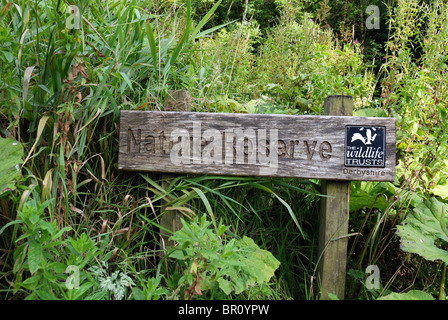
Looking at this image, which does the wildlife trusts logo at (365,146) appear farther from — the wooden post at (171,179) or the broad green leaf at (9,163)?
the broad green leaf at (9,163)

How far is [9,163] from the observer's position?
1.51 metres

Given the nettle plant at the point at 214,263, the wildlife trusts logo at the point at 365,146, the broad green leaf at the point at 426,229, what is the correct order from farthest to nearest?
the wildlife trusts logo at the point at 365,146 < the broad green leaf at the point at 426,229 < the nettle plant at the point at 214,263

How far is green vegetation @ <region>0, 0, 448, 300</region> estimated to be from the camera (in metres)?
1.50

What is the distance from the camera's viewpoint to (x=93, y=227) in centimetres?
180

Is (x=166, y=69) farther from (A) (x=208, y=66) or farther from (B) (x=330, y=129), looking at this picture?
(B) (x=330, y=129)

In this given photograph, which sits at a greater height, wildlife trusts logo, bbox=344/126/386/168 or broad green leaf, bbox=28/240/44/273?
wildlife trusts logo, bbox=344/126/386/168

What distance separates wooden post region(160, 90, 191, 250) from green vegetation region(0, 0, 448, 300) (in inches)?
1.9

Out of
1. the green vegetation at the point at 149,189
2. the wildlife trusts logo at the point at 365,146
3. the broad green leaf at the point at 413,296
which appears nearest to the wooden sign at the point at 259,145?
the wildlife trusts logo at the point at 365,146

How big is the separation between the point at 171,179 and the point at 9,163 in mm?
722

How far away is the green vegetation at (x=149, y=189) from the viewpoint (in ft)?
4.92

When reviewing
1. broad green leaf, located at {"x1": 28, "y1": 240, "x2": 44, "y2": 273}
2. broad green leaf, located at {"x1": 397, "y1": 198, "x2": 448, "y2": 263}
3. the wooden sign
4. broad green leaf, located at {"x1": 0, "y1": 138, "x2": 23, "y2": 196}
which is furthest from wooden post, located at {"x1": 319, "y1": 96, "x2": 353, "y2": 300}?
broad green leaf, located at {"x1": 0, "y1": 138, "x2": 23, "y2": 196}

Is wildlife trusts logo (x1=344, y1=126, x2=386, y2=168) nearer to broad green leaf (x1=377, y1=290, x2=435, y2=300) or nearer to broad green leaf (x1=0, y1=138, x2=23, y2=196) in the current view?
broad green leaf (x1=377, y1=290, x2=435, y2=300)

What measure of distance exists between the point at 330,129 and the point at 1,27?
1.53 metres

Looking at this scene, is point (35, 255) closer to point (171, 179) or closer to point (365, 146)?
point (171, 179)
